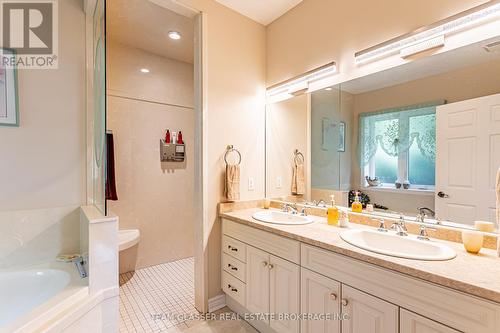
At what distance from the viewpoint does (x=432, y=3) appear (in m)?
1.43

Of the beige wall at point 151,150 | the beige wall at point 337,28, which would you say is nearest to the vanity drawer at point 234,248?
the beige wall at point 151,150

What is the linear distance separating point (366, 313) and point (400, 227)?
1.88ft

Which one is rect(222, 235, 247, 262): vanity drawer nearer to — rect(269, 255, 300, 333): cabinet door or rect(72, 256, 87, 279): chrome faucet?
rect(269, 255, 300, 333): cabinet door

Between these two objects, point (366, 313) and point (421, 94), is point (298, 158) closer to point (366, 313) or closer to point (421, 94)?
point (421, 94)

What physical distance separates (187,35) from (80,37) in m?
1.07

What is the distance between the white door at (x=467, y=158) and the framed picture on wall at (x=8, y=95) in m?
2.73

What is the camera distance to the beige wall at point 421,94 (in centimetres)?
131

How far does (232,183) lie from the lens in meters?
2.21

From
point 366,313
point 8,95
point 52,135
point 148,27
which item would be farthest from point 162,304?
point 148,27

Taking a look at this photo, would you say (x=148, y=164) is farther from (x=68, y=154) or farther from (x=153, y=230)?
(x=68, y=154)

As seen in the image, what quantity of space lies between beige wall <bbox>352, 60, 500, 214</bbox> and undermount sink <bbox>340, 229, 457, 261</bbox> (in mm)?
267

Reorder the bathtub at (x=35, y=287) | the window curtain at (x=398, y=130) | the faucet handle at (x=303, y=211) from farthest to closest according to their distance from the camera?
1. the faucet handle at (x=303, y=211)
2. the window curtain at (x=398, y=130)
3. the bathtub at (x=35, y=287)

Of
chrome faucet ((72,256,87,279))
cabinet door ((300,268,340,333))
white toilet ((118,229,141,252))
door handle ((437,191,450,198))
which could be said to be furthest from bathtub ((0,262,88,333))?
door handle ((437,191,450,198))

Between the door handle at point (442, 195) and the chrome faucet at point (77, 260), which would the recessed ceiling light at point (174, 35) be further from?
the door handle at point (442, 195)
